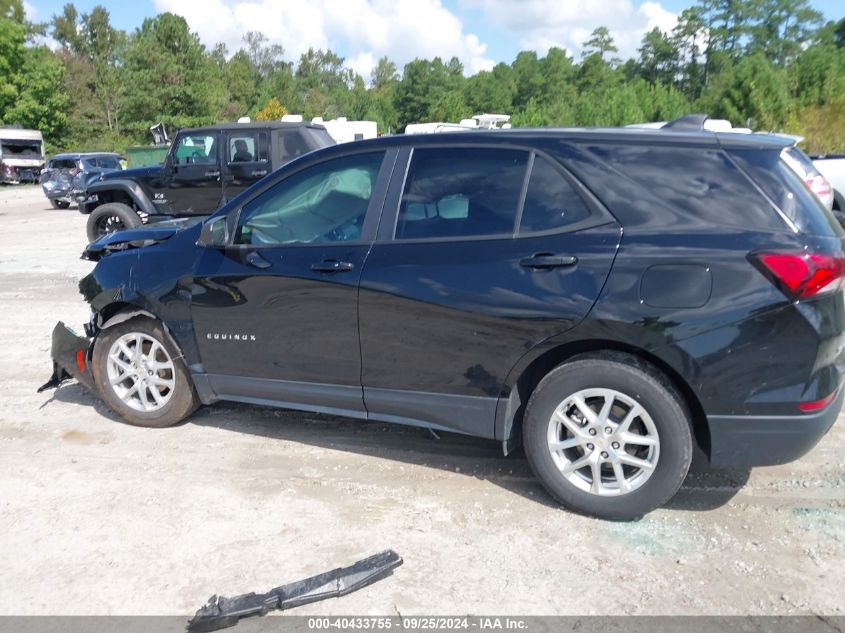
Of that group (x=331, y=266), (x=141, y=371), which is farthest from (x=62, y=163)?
(x=331, y=266)

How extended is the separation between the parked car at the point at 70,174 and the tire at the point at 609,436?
75.2ft

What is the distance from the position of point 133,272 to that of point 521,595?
313cm

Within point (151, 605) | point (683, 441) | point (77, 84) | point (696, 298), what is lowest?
point (151, 605)

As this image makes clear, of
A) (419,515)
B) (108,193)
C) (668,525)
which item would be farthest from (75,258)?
(668,525)

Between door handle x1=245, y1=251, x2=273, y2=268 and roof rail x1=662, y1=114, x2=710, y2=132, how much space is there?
228 cm

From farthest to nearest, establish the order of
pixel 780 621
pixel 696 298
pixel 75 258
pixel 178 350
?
pixel 75 258 < pixel 178 350 < pixel 696 298 < pixel 780 621

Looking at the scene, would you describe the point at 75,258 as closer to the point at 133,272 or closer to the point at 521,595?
the point at 133,272

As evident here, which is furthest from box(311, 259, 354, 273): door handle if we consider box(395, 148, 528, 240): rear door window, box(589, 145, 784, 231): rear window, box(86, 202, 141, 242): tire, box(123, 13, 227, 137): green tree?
box(123, 13, 227, 137): green tree

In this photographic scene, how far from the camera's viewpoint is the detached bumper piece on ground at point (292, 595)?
3.07 meters

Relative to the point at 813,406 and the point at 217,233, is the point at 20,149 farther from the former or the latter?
the point at 813,406

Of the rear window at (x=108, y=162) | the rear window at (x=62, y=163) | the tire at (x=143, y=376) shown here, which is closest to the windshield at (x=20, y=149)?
the rear window at (x=62, y=163)

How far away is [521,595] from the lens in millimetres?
3207

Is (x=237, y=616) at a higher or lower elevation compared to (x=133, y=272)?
lower

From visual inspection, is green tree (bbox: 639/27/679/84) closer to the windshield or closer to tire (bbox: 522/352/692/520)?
the windshield
